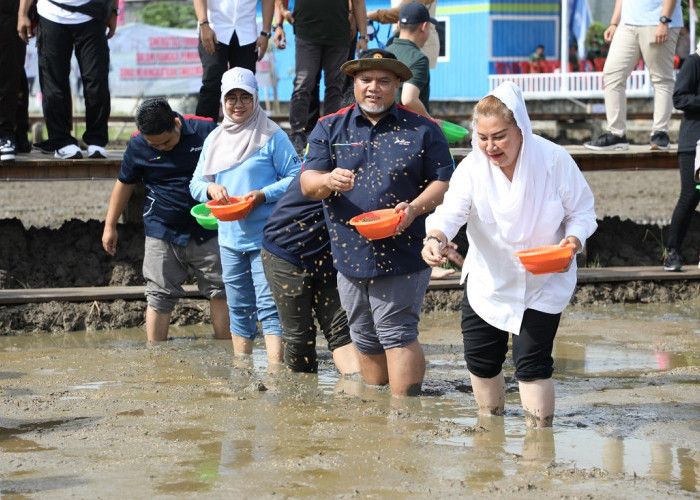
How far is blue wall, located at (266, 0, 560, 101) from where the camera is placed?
27.2 meters

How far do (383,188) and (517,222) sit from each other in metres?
0.92

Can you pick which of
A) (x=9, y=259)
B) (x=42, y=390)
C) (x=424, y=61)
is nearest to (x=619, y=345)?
(x=424, y=61)

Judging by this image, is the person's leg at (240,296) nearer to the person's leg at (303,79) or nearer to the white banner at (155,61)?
the person's leg at (303,79)

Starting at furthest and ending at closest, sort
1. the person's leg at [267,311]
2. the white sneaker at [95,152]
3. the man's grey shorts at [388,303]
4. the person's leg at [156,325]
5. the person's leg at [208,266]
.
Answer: the white sneaker at [95,152], the person's leg at [156,325], the person's leg at [208,266], the person's leg at [267,311], the man's grey shorts at [388,303]

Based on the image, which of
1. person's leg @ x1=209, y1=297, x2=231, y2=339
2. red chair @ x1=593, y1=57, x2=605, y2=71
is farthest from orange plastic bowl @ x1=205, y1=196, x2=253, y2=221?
red chair @ x1=593, y1=57, x2=605, y2=71

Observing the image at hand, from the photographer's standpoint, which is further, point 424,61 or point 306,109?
point 306,109

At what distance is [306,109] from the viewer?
9.60 metres

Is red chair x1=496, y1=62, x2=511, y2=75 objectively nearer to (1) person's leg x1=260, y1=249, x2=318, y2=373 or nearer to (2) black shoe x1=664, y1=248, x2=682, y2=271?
(2) black shoe x1=664, y1=248, x2=682, y2=271

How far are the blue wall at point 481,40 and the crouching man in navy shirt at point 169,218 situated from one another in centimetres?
1979

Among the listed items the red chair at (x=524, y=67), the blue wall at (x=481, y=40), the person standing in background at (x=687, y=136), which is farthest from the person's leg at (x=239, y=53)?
the red chair at (x=524, y=67)

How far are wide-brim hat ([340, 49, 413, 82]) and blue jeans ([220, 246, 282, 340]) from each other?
5.41 ft

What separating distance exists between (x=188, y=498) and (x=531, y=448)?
1588 millimetres

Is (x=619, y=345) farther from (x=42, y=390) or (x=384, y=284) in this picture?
(x=42, y=390)

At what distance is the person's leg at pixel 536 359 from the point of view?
4984 millimetres
